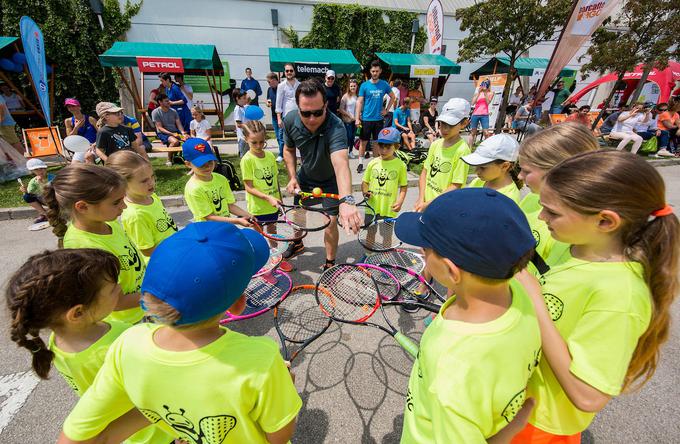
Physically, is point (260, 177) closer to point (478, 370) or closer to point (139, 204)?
point (139, 204)

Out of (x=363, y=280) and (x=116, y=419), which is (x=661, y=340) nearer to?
(x=363, y=280)

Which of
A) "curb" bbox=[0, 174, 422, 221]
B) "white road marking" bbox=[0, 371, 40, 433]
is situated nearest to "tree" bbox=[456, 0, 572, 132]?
"curb" bbox=[0, 174, 422, 221]

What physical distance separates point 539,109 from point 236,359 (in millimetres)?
20523

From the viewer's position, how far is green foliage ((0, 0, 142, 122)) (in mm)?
13344

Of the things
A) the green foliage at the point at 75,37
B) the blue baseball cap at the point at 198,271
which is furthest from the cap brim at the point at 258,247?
the green foliage at the point at 75,37

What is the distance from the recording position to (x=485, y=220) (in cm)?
106

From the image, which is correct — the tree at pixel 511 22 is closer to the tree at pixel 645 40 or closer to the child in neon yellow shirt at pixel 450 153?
the tree at pixel 645 40

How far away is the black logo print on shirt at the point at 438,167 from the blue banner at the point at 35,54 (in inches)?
414

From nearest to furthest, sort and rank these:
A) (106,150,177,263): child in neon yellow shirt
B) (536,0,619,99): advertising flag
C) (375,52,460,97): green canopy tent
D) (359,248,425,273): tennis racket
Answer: (106,150,177,263): child in neon yellow shirt < (359,248,425,273): tennis racket < (536,0,619,99): advertising flag < (375,52,460,97): green canopy tent

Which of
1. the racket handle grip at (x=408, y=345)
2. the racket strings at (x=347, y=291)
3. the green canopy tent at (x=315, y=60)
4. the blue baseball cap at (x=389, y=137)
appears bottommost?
the racket strings at (x=347, y=291)

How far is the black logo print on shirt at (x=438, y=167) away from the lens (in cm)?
391

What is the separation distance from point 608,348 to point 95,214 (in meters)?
3.04

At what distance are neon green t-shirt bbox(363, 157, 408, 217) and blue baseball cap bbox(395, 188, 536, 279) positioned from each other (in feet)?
10.2

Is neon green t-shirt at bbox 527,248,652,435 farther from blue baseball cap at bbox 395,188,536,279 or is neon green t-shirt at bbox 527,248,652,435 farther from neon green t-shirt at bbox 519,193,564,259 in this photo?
neon green t-shirt at bbox 519,193,564,259
